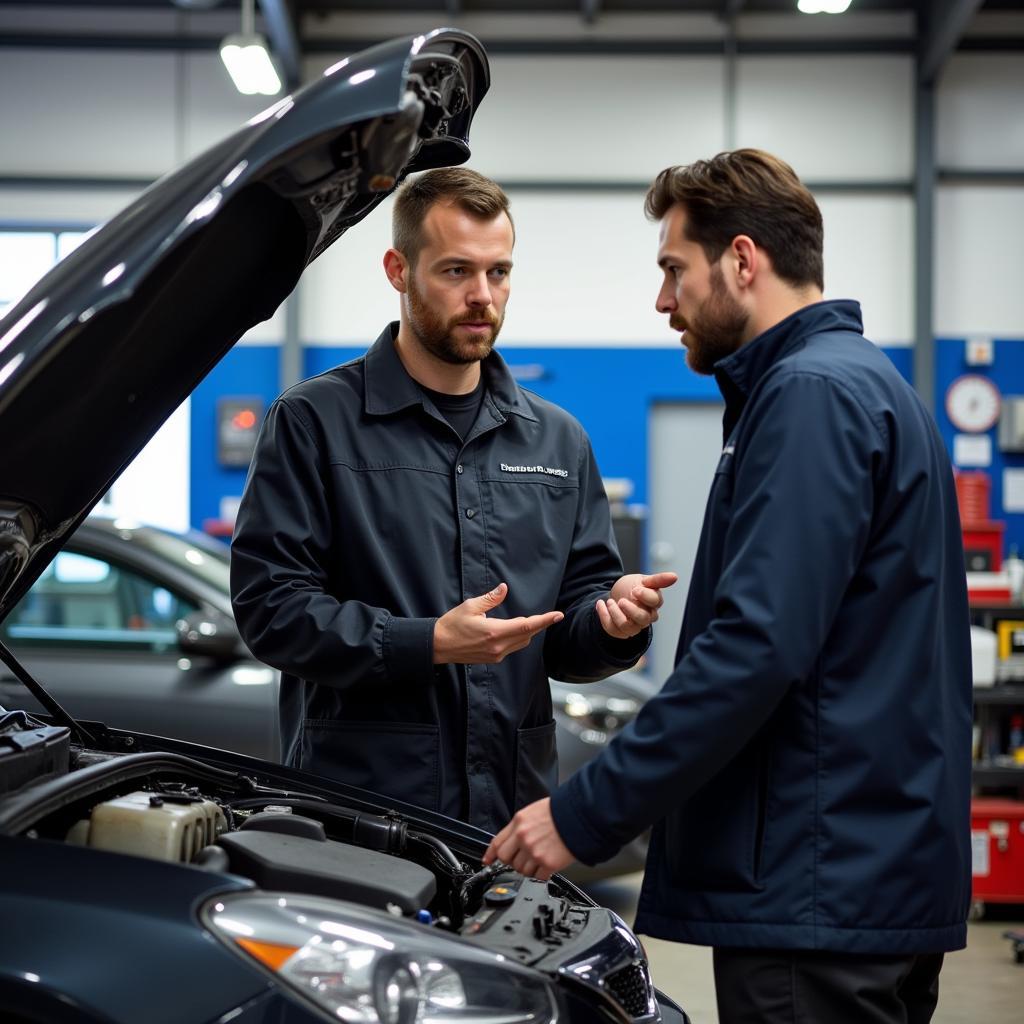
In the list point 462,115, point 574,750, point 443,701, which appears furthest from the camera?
point 574,750

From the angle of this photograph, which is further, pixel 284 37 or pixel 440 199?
pixel 284 37

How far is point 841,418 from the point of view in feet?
4.72

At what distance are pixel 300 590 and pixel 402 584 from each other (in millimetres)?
174

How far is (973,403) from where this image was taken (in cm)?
907

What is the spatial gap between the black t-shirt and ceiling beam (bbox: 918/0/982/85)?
728 cm

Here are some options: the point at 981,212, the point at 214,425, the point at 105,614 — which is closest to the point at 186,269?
the point at 105,614

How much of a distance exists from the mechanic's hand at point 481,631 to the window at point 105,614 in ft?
7.24

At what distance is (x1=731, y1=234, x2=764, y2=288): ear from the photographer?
63.0 inches

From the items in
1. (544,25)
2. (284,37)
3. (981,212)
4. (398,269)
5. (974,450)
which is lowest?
(398,269)

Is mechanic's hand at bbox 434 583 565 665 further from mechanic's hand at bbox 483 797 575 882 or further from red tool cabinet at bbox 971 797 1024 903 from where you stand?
red tool cabinet at bbox 971 797 1024 903

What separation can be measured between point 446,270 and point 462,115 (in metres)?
0.30

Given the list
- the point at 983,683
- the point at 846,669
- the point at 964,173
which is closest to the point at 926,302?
the point at 964,173

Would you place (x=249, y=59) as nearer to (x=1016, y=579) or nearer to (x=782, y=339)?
(x=1016, y=579)

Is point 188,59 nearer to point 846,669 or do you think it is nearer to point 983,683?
point 983,683
